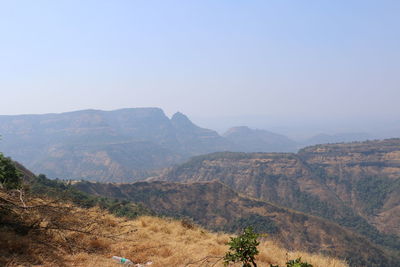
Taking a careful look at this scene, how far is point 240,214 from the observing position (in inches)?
4498

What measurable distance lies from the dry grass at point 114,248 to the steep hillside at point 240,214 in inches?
3158

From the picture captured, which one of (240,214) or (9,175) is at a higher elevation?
(9,175)

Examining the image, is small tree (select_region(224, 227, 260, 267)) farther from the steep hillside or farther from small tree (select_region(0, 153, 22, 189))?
the steep hillside

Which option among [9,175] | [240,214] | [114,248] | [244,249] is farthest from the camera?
[240,214]

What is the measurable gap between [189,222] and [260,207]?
110 metres

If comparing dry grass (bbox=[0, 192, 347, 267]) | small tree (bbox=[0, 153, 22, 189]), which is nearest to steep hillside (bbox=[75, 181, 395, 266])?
small tree (bbox=[0, 153, 22, 189])

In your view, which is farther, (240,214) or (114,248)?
(240,214)

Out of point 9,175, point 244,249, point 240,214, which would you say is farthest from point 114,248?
point 240,214

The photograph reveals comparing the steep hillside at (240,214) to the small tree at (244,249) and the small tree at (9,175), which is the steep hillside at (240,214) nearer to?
the small tree at (9,175)

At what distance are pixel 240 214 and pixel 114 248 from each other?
113 meters

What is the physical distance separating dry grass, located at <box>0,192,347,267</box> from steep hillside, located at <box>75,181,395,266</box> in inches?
3158

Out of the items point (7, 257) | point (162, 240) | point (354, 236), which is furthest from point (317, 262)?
point (354, 236)

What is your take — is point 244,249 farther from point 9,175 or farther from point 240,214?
point 240,214

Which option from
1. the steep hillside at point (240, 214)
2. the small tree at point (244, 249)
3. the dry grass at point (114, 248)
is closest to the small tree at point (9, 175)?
the dry grass at point (114, 248)
